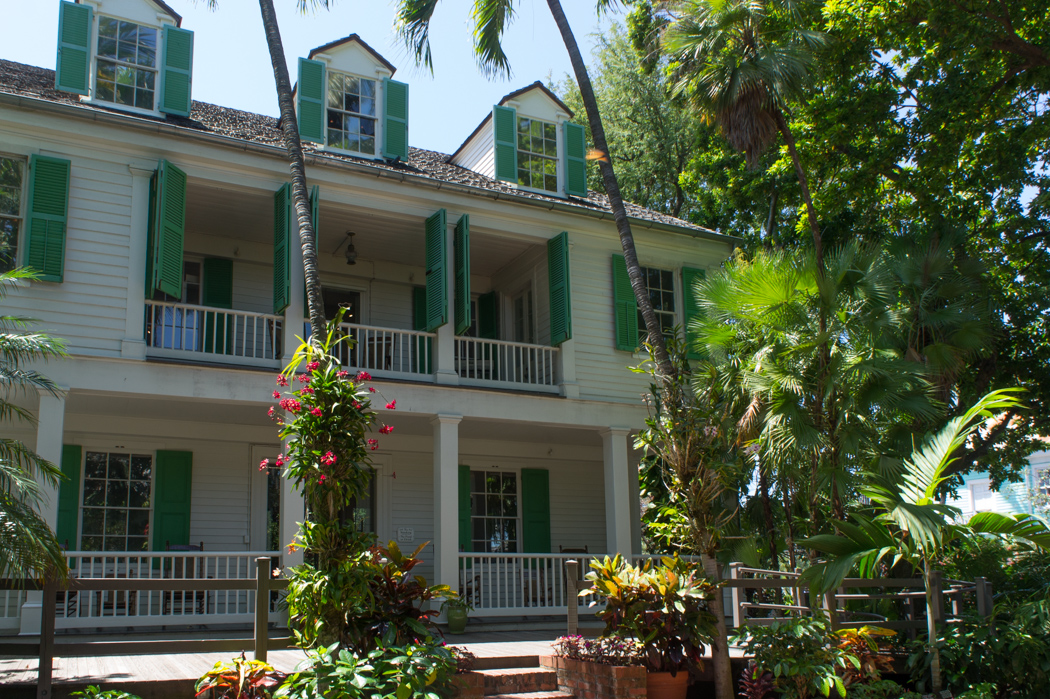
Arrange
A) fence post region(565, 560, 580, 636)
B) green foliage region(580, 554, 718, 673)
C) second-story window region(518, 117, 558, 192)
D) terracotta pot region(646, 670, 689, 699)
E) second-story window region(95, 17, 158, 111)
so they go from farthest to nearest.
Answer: second-story window region(518, 117, 558, 192)
second-story window region(95, 17, 158, 111)
fence post region(565, 560, 580, 636)
green foliage region(580, 554, 718, 673)
terracotta pot region(646, 670, 689, 699)

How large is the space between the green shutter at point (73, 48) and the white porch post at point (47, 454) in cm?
438

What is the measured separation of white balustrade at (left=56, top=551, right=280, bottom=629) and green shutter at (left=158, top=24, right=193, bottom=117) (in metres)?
6.22

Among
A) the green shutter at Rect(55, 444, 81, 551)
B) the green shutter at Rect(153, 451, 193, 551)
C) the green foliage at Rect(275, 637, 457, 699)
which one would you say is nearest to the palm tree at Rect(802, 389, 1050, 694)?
the green foliage at Rect(275, 637, 457, 699)

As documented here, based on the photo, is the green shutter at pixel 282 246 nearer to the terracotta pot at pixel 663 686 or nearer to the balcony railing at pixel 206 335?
the balcony railing at pixel 206 335

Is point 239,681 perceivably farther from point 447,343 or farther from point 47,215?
point 447,343

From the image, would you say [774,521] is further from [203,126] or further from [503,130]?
[203,126]

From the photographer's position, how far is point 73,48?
11906 millimetres

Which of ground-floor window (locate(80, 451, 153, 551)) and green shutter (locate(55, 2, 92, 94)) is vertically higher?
green shutter (locate(55, 2, 92, 94))

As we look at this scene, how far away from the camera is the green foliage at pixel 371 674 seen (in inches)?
247

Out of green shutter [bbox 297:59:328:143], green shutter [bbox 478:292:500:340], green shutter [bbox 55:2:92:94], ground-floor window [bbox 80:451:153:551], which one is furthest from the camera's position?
green shutter [bbox 478:292:500:340]

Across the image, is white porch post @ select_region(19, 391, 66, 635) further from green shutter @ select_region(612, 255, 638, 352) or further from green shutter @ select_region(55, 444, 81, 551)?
green shutter @ select_region(612, 255, 638, 352)

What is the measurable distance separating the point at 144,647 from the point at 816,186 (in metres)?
13.2

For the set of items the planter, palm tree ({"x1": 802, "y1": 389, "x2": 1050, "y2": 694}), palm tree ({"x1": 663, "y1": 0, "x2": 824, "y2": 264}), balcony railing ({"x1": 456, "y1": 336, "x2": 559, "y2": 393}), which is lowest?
the planter

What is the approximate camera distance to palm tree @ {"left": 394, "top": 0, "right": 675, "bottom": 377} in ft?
37.3
